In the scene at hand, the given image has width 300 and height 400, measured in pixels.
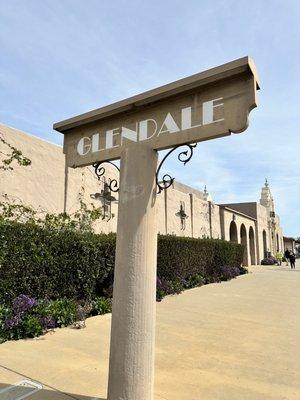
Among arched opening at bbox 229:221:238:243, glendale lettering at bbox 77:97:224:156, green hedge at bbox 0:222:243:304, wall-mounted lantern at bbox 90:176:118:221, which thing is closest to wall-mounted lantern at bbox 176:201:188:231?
wall-mounted lantern at bbox 90:176:118:221

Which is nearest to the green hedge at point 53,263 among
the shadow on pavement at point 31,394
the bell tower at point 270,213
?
the shadow on pavement at point 31,394

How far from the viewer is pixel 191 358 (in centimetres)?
570

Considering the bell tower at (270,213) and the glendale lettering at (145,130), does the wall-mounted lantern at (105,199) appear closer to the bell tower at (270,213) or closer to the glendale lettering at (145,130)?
the glendale lettering at (145,130)

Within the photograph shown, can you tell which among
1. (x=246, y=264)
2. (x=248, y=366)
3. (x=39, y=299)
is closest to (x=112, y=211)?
(x=39, y=299)

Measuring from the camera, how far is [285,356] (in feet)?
19.8

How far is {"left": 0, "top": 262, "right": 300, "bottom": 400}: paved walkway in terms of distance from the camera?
4.44 m

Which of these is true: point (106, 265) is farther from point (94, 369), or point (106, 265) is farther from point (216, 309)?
point (94, 369)

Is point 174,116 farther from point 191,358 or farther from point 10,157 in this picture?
point 10,157

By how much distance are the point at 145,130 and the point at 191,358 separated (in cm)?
355

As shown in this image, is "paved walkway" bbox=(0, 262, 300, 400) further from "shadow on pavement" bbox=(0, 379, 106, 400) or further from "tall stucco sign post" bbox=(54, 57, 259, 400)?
"tall stucco sign post" bbox=(54, 57, 259, 400)

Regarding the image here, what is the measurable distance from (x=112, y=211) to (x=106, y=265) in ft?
12.2

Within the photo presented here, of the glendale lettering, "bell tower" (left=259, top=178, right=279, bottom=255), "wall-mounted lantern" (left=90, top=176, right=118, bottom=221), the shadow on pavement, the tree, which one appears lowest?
the shadow on pavement

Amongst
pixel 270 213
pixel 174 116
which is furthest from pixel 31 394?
pixel 270 213

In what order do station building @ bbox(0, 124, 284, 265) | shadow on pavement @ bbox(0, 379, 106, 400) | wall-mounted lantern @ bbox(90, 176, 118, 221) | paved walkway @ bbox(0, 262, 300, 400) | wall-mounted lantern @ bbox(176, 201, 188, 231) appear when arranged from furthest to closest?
wall-mounted lantern @ bbox(176, 201, 188, 231) < wall-mounted lantern @ bbox(90, 176, 118, 221) < station building @ bbox(0, 124, 284, 265) < paved walkway @ bbox(0, 262, 300, 400) < shadow on pavement @ bbox(0, 379, 106, 400)
